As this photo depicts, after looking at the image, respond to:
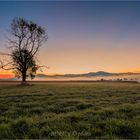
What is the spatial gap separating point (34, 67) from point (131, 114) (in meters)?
37.2

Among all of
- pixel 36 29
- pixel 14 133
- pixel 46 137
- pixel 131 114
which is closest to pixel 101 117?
pixel 131 114

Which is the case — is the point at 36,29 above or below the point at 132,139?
above

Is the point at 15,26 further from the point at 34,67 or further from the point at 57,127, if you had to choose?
the point at 57,127

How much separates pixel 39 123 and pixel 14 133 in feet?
3.78

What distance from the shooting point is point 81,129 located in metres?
6.34

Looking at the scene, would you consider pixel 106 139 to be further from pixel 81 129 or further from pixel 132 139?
pixel 81 129

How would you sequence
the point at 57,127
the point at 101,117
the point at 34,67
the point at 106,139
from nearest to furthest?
the point at 106,139 < the point at 57,127 < the point at 101,117 < the point at 34,67

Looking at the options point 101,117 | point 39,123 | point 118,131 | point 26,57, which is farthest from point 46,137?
point 26,57

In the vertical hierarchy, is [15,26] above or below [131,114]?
above

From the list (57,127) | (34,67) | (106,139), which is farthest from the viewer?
(34,67)

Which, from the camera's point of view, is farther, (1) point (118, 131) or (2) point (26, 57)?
(2) point (26, 57)

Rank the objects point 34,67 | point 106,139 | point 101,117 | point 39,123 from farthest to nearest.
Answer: point 34,67, point 101,117, point 39,123, point 106,139

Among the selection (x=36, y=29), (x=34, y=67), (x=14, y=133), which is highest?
(x=36, y=29)

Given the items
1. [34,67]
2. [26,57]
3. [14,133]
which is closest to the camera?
[14,133]
